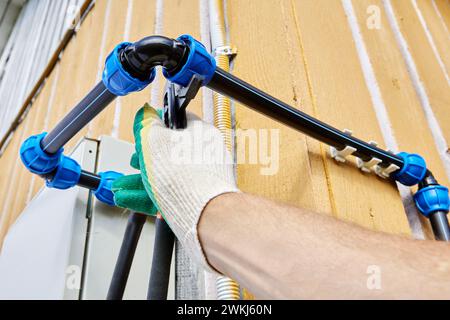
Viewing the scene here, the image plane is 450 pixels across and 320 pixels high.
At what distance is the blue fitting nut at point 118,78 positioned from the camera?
417mm

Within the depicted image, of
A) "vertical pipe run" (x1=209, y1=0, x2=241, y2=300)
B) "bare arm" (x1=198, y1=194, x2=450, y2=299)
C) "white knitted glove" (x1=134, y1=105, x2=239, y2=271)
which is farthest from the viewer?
"vertical pipe run" (x1=209, y1=0, x2=241, y2=300)

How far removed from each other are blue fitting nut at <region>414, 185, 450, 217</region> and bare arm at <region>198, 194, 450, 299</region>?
281mm

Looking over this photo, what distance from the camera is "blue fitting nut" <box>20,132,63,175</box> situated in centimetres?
56

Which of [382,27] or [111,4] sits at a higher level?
[111,4]

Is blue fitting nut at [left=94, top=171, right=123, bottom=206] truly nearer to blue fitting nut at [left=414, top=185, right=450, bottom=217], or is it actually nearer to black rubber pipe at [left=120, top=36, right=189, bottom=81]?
black rubber pipe at [left=120, top=36, right=189, bottom=81]

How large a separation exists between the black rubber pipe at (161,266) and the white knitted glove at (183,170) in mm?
96

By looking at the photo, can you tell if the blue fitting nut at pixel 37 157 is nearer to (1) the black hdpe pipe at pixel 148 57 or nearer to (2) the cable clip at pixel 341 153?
(1) the black hdpe pipe at pixel 148 57

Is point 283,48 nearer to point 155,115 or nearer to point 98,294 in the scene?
point 155,115

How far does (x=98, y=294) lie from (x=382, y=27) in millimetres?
813

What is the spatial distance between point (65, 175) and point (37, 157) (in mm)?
52

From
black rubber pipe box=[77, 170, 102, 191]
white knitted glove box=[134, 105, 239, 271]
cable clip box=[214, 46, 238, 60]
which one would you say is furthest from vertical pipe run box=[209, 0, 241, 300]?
black rubber pipe box=[77, 170, 102, 191]

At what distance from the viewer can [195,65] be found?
1.36 feet

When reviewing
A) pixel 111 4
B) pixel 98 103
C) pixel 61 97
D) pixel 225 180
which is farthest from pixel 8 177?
pixel 225 180
